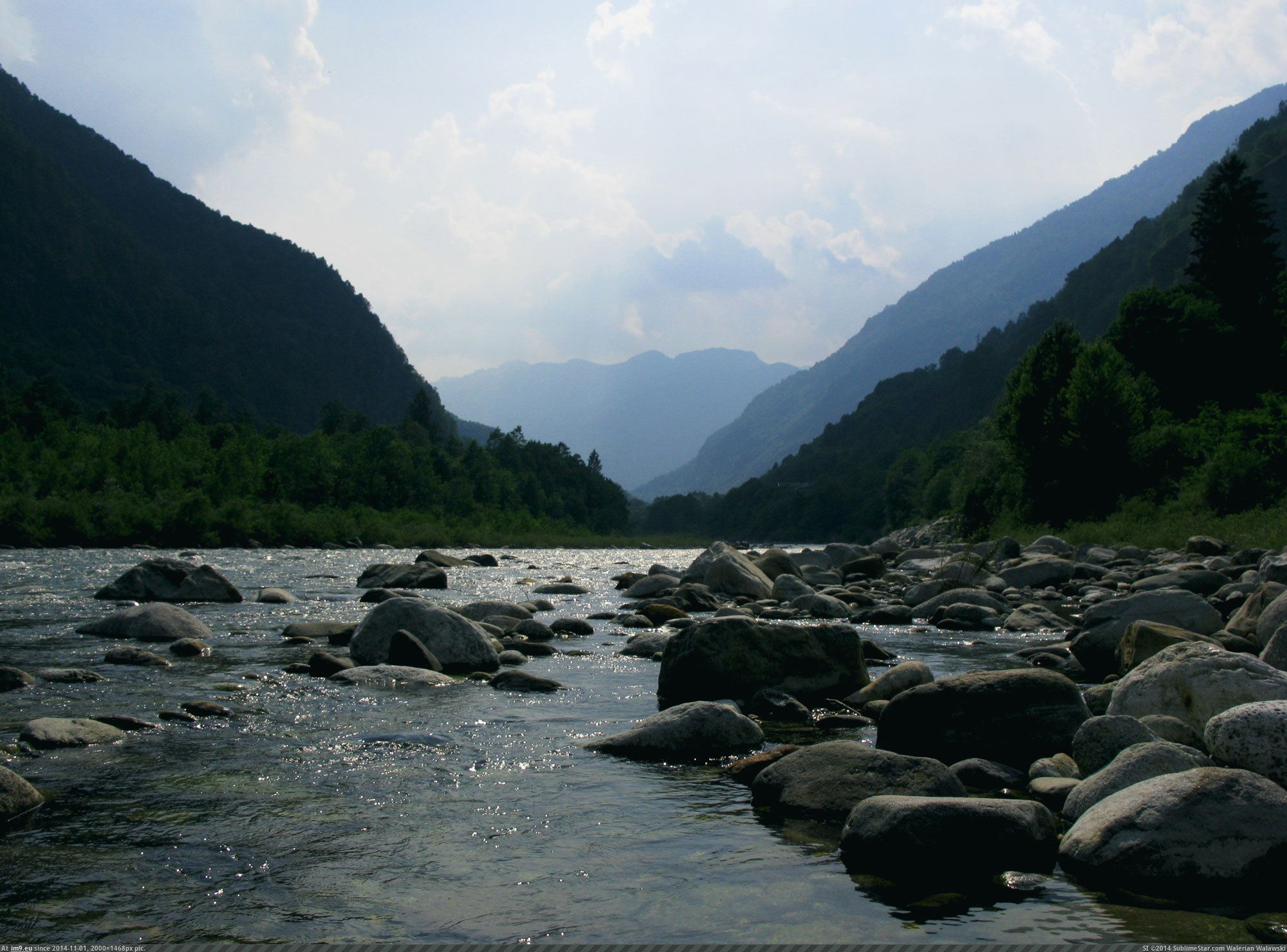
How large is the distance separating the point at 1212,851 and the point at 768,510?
161 meters

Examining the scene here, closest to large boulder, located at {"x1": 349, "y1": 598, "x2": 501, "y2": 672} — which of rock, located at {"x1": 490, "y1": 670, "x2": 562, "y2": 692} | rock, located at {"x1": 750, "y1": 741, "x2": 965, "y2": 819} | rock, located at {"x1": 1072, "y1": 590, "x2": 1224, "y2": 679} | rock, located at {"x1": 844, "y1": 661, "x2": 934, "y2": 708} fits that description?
rock, located at {"x1": 490, "y1": 670, "x2": 562, "y2": 692}

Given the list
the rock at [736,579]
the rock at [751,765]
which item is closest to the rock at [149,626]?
the rock at [751,765]

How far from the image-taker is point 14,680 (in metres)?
8.65

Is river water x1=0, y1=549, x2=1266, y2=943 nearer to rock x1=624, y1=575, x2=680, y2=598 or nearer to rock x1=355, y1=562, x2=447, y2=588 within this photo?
rock x1=624, y1=575, x2=680, y2=598

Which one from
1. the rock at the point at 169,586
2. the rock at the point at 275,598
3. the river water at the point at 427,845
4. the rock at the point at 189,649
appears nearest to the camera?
the river water at the point at 427,845

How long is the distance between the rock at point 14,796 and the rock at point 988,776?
5.47m

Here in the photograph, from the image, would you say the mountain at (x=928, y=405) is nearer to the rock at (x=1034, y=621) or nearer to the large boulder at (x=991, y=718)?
the rock at (x=1034, y=621)

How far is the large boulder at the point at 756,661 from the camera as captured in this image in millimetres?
8680

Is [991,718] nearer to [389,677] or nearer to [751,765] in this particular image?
[751,765]

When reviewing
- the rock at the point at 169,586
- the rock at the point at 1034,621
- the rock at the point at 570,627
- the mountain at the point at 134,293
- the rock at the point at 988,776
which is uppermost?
the mountain at the point at 134,293

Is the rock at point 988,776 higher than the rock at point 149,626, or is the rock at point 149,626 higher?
the rock at point 149,626

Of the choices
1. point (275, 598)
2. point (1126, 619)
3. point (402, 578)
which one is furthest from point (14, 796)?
point (402, 578)

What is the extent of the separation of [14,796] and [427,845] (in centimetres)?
238

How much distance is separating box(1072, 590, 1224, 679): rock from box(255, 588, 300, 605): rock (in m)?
14.5
